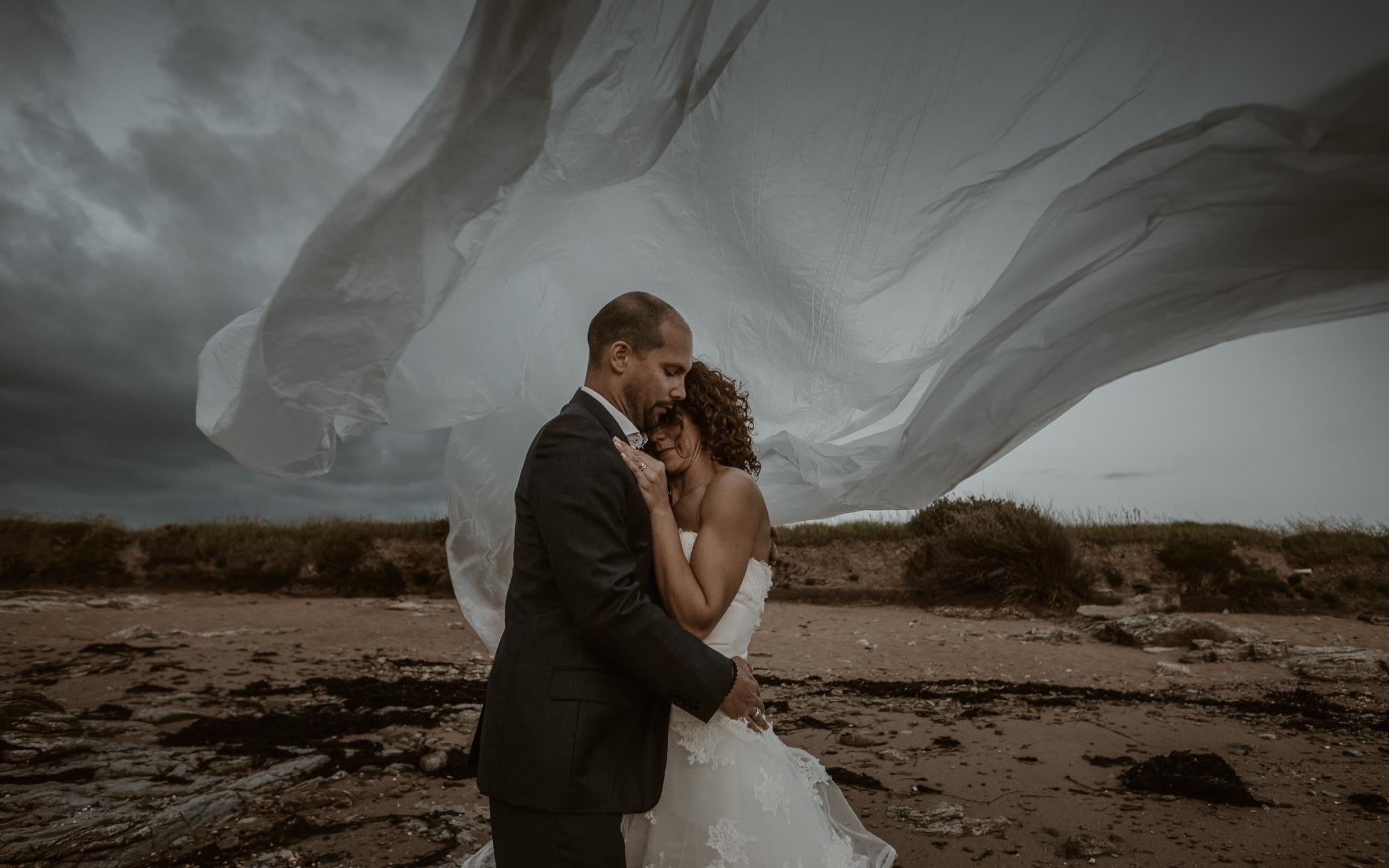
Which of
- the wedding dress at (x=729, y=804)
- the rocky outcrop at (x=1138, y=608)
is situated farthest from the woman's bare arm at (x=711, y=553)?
the rocky outcrop at (x=1138, y=608)

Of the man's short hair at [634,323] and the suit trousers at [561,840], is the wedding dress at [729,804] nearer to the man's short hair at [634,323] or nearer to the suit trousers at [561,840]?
the suit trousers at [561,840]

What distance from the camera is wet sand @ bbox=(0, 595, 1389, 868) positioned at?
131 inches

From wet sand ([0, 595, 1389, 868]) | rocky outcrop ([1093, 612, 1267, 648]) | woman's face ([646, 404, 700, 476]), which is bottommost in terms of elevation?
wet sand ([0, 595, 1389, 868])

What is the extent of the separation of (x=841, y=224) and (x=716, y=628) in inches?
49.0

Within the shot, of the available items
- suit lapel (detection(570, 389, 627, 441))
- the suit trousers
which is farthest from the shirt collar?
the suit trousers

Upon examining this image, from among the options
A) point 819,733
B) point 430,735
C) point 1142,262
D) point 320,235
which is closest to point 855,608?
point 819,733

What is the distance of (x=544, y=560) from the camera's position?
75.2 inches

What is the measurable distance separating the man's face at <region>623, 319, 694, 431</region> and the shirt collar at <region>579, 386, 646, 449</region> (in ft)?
0.12

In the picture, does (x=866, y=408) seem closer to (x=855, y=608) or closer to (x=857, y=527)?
(x=855, y=608)

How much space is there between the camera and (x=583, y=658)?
1818mm

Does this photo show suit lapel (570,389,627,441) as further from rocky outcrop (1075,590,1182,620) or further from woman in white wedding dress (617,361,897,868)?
rocky outcrop (1075,590,1182,620)

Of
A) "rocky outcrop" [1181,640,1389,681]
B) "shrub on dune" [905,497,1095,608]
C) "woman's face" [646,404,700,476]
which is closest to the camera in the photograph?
"woman's face" [646,404,700,476]

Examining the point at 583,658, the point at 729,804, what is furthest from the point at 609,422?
the point at 729,804

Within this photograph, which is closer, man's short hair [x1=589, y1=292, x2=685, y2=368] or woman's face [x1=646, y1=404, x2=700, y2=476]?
man's short hair [x1=589, y1=292, x2=685, y2=368]
